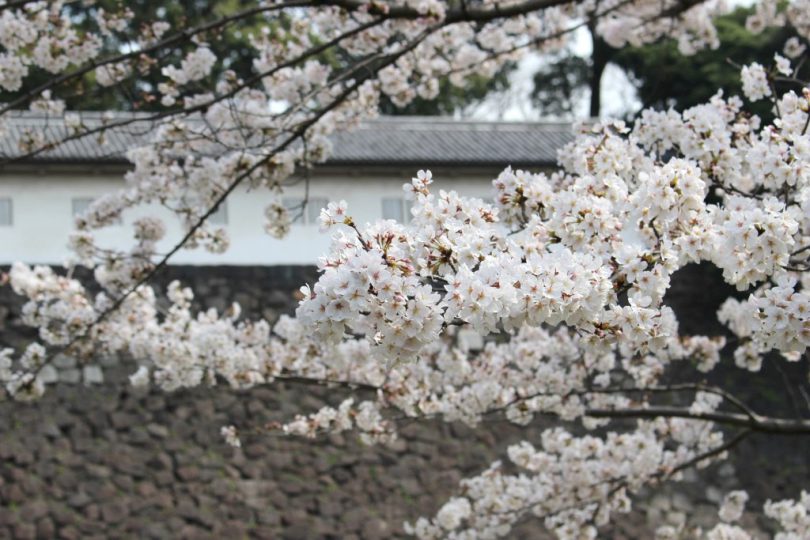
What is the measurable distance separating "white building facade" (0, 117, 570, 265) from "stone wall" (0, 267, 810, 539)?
98.7 inches

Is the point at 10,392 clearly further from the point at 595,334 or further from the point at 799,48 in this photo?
the point at 799,48

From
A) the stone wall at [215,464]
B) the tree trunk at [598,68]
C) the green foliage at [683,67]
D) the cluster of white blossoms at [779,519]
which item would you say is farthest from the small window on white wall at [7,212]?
the tree trunk at [598,68]

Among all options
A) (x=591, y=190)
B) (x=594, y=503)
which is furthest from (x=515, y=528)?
(x=591, y=190)

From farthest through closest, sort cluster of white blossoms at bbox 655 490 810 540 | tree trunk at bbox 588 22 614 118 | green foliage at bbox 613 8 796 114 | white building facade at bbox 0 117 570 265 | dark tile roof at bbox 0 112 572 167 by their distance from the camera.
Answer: tree trunk at bbox 588 22 614 118
green foliage at bbox 613 8 796 114
dark tile roof at bbox 0 112 572 167
white building facade at bbox 0 117 570 265
cluster of white blossoms at bbox 655 490 810 540

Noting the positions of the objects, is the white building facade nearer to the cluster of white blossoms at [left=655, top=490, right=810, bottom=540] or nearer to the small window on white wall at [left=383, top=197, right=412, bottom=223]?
the small window on white wall at [left=383, top=197, right=412, bottom=223]

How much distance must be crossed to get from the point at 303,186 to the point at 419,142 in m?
1.84

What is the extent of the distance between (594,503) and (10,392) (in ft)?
9.63

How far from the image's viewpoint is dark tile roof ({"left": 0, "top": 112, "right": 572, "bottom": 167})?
48.5 ft

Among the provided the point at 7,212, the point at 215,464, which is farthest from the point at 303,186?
the point at 215,464

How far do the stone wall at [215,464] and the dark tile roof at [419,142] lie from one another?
11.8 ft

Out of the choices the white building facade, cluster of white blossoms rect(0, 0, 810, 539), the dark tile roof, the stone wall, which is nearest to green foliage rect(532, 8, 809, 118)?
the dark tile roof

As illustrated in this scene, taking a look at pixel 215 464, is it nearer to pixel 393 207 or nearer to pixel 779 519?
pixel 393 207

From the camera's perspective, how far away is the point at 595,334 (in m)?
2.97

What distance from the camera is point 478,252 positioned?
9.59ft
